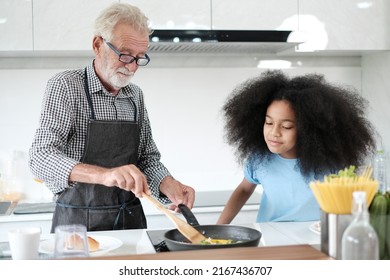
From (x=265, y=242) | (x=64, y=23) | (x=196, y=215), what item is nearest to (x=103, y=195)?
(x=265, y=242)

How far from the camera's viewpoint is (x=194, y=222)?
62.4 inches

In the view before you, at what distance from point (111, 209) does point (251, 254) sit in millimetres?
822

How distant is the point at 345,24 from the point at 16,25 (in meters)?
1.69

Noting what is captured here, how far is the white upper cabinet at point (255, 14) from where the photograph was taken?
9.52ft

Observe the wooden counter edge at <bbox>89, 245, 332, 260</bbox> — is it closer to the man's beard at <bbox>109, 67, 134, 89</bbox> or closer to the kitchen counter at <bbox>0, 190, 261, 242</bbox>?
the man's beard at <bbox>109, 67, 134, 89</bbox>

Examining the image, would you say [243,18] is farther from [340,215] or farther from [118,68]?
[340,215]

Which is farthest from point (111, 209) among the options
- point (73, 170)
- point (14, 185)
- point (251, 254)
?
point (14, 185)

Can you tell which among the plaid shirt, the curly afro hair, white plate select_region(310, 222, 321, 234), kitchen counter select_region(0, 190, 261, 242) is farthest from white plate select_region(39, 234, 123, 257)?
kitchen counter select_region(0, 190, 261, 242)

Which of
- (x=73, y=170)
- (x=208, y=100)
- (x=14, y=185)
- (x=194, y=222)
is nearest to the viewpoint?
(x=194, y=222)

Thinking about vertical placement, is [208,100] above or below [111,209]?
above

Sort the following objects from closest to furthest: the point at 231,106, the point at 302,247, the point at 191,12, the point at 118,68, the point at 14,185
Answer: the point at 302,247, the point at 118,68, the point at 231,106, the point at 191,12, the point at 14,185

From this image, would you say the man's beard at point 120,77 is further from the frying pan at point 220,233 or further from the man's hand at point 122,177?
the frying pan at point 220,233

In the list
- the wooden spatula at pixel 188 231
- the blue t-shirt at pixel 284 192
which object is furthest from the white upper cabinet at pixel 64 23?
the wooden spatula at pixel 188 231
